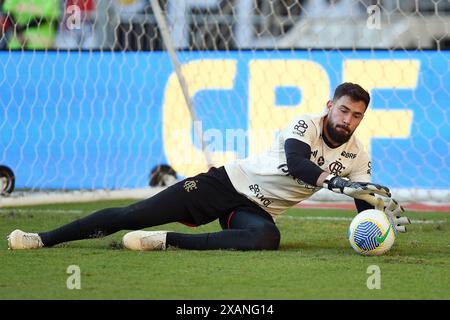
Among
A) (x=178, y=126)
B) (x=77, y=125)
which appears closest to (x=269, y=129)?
(x=178, y=126)

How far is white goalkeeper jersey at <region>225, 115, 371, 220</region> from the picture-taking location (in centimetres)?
548

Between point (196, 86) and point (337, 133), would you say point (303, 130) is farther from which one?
point (196, 86)

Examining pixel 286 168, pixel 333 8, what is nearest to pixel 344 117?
pixel 286 168

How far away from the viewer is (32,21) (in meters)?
9.36

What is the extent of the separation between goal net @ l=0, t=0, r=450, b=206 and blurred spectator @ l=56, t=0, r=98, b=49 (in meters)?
0.01

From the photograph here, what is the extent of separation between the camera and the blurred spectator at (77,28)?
30.1 feet

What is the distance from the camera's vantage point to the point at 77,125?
9.05m

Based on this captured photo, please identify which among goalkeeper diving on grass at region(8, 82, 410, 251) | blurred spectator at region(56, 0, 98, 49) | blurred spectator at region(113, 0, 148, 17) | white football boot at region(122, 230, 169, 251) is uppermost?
blurred spectator at region(113, 0, 148, 17)

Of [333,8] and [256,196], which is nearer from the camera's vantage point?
[256,196]

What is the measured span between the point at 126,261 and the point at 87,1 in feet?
15.8

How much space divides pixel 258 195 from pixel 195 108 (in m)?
3.33

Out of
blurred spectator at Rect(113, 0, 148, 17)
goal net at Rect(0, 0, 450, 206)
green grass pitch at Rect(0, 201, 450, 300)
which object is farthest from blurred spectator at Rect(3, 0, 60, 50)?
green grass pitch at Rect(0, 201, 450, 300)

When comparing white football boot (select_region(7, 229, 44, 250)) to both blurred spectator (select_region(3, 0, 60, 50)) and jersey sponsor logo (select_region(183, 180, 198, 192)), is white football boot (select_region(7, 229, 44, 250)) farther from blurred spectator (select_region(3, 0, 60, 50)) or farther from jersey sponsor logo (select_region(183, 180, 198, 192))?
blurred spectator (select_region(3, 0, 60, 50))

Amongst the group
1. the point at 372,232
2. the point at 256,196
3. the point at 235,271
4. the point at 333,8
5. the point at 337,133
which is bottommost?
the point at 235,271
